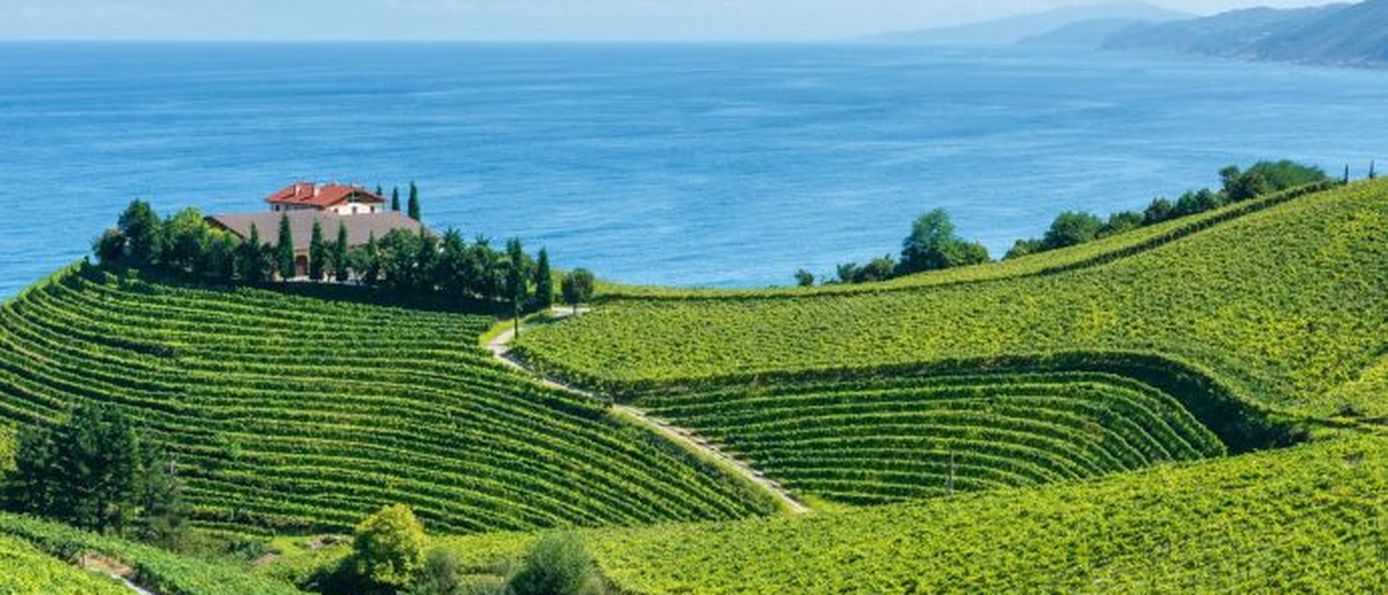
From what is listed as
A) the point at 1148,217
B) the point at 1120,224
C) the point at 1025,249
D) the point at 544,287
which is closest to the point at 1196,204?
the point at 1148,217

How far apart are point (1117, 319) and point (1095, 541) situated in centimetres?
2930

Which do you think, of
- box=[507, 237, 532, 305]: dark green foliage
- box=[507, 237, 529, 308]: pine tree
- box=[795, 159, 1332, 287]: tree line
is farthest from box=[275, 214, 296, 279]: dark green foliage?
box=[795, 159, 1332, 287]: tree line

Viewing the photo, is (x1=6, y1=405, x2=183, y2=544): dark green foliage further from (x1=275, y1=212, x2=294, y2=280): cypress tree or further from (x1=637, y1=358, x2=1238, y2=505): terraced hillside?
(x1=275, y1=212, x2=294, y2=280): cypress tree

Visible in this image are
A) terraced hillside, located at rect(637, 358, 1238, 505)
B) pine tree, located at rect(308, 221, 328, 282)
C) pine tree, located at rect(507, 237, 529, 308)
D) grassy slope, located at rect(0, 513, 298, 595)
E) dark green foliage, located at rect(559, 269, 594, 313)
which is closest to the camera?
grassy slope, located at rect(0, 513, 298, 595)

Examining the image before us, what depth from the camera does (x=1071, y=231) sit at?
100 m

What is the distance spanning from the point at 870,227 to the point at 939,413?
86.5 metres

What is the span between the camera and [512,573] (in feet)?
151

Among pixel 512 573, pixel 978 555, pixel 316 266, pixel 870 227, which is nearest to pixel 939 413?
pixel 978 555

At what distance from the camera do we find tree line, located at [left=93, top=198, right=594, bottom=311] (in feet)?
265

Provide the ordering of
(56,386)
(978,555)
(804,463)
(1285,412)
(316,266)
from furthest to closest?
1. (316,266)
2. (56,386)
3. (804,463)
4. (1285,412)
5. (978,555)

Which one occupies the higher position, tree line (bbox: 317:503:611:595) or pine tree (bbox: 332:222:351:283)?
pine tree (bbox: 332:222:351:283)

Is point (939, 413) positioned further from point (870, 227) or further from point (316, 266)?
point (870, 227)

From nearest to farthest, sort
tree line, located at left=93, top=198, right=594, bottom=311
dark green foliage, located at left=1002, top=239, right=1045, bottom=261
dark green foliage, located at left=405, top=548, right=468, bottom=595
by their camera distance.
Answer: dark green foliage, located at left=405, top=548, right=468, bottom=595 → tree line, located at left=93, top=198, right=594, bottom=311 → dark green foliage, located at left=1002, top=239, right=1045, bottom=261

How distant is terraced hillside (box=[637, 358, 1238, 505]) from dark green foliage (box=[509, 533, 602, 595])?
17.7 m
